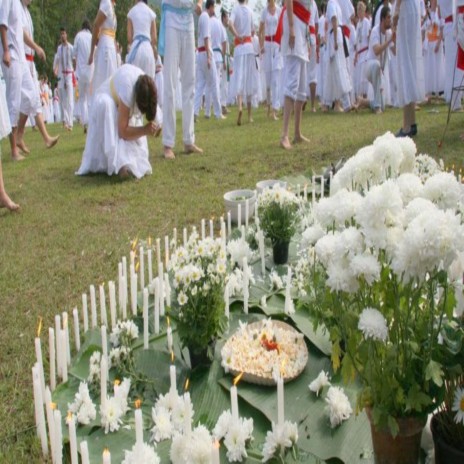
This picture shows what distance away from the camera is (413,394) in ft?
5.23

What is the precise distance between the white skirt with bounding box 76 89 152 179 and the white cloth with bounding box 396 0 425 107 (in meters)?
2.94

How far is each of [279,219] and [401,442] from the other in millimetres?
1839

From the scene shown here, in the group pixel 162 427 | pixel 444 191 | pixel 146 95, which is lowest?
pixel 162 427

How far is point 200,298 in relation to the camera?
236cm

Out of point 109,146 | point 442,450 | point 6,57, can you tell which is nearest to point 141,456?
point 442,450

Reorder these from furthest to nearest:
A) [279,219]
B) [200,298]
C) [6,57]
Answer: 1. [6,57]
2. [279,219]
3. [200,298]

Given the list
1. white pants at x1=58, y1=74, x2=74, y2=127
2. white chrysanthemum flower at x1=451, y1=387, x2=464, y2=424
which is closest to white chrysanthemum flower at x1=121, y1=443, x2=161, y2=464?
white chrysanthemum flower at x1=451, y1=387, x2=464, y2=424

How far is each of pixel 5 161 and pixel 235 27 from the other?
5744 mm

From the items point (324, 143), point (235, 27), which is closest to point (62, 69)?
point (235, 27)

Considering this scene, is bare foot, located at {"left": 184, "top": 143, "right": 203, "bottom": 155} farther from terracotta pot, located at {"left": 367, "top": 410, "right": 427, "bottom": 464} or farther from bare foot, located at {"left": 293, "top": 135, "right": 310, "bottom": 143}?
terracotta pot, located at {"left": 367, "top": 410, "right": 427, "bottom": 464}

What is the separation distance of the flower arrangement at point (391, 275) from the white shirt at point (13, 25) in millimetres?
5601

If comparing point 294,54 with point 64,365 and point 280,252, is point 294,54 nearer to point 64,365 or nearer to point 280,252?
point 280,252

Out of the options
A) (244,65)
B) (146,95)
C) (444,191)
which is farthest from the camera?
(244,65)

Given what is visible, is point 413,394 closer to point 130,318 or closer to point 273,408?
point 273,408
